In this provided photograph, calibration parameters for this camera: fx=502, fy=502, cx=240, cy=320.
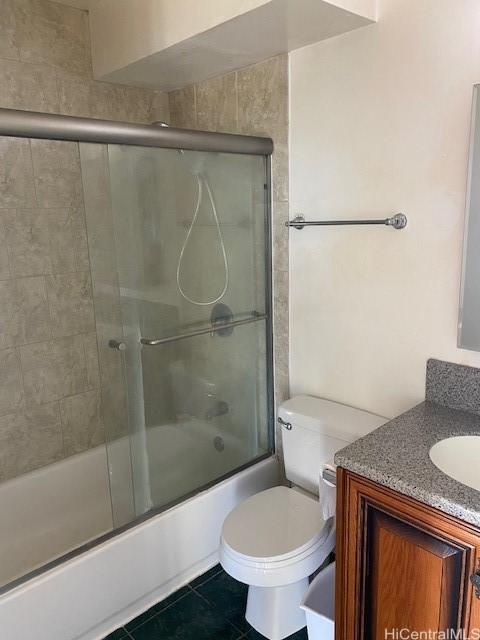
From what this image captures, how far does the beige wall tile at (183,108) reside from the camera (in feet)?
8.02

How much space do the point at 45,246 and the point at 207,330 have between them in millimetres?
834

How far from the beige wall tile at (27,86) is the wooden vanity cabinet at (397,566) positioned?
1948 millimetres

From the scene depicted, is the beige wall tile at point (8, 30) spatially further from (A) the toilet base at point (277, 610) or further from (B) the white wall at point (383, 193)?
(A) the toilet base at point (277, 610)

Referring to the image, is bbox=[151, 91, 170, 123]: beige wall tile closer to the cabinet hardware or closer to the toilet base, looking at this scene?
the toilet base

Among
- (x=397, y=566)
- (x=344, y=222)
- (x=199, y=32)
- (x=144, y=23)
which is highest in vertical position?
(x=144, y=23)

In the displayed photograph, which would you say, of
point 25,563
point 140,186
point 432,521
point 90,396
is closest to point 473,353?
point 432,521

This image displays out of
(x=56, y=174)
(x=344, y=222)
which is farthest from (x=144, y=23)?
(x=344, y=222)

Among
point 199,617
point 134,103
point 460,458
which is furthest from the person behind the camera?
point 134,103

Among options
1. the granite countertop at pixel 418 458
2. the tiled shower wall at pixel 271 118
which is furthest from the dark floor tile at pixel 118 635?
the granite countertop at pixel 418 458

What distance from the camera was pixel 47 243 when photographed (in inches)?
88.9

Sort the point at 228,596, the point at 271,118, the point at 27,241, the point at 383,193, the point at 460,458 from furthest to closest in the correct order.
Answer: the point at 27,241 → the point at 271,118 → the point at 228,596 → the point at 383,193 → the point at 460,458

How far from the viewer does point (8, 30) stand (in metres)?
2.05

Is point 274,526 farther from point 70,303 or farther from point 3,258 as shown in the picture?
point 3,258

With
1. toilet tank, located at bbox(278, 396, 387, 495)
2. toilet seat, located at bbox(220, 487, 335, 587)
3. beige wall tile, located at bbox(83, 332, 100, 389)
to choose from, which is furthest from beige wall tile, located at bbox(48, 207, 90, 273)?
toilet seat, located at bbox(220, 487, 335, 587)
